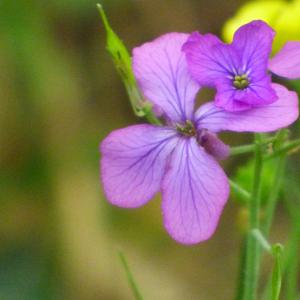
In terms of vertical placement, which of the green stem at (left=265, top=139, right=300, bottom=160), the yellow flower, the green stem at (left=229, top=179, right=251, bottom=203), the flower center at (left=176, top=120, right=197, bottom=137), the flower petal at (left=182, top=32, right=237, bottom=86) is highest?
the flower petal at (left=182, top=32, right=237, bottom=86)

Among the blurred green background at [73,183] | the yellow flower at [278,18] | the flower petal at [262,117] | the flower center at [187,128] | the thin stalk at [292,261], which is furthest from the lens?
the blurred green background at [73,183]

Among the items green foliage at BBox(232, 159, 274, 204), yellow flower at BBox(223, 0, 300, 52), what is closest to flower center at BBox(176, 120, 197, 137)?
green foliage at BBox(232, 159, 274, 204)

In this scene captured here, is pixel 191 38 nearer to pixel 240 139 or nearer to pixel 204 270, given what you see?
pixel 240 139

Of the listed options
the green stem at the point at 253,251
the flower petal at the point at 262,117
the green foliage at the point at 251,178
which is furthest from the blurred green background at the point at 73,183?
the flower petal at the point at 262,117

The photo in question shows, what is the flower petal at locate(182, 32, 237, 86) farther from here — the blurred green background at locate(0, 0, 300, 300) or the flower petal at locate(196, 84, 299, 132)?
the blurred green background at locate(0, 0, 300, 300)

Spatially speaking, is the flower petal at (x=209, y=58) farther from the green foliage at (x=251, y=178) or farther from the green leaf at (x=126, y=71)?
the green foliage at (x=251, y=178)

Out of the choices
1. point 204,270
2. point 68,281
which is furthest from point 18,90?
point 204,270

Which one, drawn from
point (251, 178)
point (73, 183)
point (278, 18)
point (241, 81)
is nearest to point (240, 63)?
point (241, 81)
